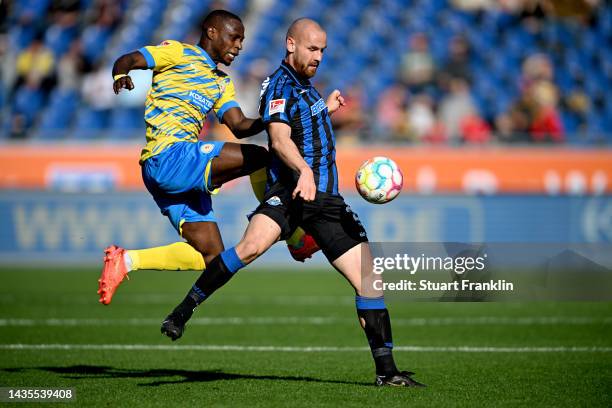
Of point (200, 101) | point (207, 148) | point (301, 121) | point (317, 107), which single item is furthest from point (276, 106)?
point (200, 101)

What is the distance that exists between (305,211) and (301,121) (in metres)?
0.63

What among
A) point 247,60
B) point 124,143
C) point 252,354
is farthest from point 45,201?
point 252,354

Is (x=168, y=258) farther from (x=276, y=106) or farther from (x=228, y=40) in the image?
(x=228, y=40)

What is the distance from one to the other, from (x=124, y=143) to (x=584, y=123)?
912 cm

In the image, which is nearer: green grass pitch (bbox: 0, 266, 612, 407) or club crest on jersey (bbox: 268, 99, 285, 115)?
green grass pitch (bbox: 0, 266, 612, 407)

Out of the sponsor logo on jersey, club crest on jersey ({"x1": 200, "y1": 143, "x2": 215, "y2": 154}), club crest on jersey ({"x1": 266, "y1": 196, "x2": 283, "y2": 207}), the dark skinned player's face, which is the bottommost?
club crest on jersey ({"x1": 266, "y1": 196, "x2": 283, "y2": 207})

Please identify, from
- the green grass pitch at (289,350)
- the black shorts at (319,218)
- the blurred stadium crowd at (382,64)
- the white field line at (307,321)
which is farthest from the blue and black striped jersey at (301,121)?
the blurred stadium crowd at (382,64)

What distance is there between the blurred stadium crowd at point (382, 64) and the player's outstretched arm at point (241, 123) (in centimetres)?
1046

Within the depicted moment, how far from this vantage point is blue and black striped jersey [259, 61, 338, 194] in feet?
21.7

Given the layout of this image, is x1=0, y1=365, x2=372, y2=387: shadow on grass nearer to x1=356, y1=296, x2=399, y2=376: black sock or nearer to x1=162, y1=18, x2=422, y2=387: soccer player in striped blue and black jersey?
x1=356, y1=296, x2=399, y2=376: black sock

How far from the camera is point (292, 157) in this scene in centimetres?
637

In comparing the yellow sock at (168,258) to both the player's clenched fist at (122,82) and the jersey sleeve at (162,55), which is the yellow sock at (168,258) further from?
the jersey sleeve at (162,55)

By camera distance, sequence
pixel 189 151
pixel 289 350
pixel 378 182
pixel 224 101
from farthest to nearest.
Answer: pixel 289 350 → pixel 224 101 → pixel 189 151 → pixel 378 182

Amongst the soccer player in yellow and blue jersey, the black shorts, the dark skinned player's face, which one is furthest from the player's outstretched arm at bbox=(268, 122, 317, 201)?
the dark skinned player's face
